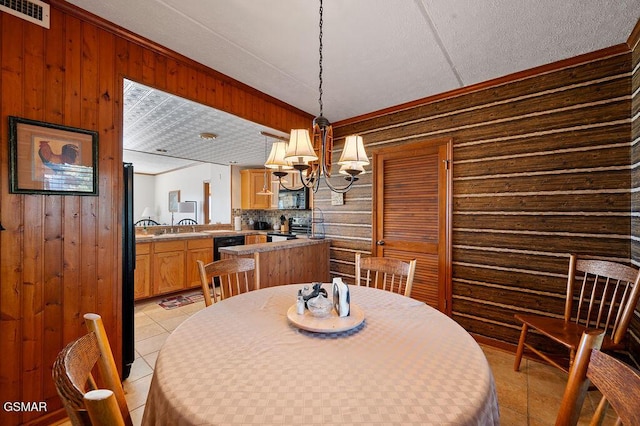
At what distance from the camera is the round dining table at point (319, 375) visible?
2.31 feet

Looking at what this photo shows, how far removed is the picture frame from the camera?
8.02m

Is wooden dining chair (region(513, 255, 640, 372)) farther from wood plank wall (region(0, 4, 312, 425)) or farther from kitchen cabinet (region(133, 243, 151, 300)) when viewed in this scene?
kitchen cabinet (region(133, 243, 151, 300))

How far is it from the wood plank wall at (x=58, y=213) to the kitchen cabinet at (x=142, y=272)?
1997mm

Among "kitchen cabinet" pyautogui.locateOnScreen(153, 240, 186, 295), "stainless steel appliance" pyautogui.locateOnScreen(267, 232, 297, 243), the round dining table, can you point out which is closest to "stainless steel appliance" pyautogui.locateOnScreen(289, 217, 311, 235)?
"stainless steel appliance" pyautogui.locateOnScreen(267, 232, 297, 243)

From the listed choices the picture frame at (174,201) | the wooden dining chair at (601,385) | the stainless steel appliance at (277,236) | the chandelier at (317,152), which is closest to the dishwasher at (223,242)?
the stainless steel appliance at (277,236)

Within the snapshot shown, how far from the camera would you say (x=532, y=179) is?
237 centimetres

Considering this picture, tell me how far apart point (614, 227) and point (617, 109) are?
88 cm

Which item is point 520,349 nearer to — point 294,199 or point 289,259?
point 289,259

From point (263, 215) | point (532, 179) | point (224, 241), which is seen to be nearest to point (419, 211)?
point (532, 179)

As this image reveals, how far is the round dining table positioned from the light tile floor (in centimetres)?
112

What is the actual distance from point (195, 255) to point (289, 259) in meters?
2.00

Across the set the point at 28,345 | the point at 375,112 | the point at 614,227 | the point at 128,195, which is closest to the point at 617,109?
the point at 614,227

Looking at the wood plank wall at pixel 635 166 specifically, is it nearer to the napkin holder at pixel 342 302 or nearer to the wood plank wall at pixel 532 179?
the wood plank wall at pixel 532 179

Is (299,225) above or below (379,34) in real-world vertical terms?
below
